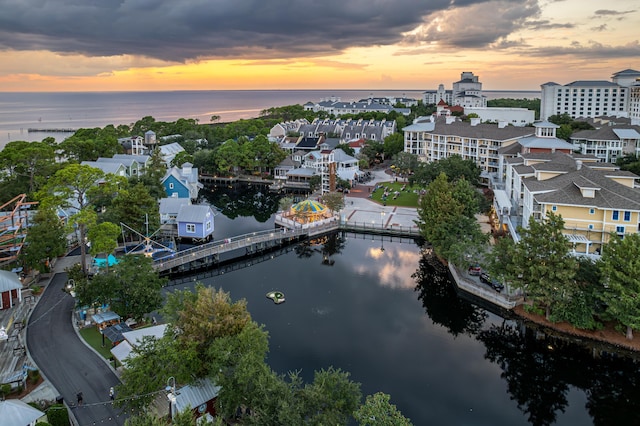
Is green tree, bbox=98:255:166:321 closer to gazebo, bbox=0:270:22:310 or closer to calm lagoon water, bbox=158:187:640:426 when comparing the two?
gazebo, bbox=0:270:22:310

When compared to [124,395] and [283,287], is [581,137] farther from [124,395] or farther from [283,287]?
[124,395]

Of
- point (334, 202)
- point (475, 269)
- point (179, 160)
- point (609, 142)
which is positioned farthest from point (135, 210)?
point (609, 142)

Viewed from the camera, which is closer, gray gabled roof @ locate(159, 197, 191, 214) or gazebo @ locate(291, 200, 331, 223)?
gray gabled roof @ locate(159, 197, 191, 214)

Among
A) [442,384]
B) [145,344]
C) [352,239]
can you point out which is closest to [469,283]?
[442,384]

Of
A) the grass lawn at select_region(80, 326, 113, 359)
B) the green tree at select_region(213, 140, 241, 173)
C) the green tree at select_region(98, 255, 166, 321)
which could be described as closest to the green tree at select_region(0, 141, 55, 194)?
the green tree at select_region(98, 255, 166, 321)

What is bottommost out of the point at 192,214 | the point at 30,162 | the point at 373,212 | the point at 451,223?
the point at 373,212

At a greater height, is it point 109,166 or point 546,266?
point 109,166

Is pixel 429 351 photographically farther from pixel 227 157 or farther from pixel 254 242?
pixel 227 157
